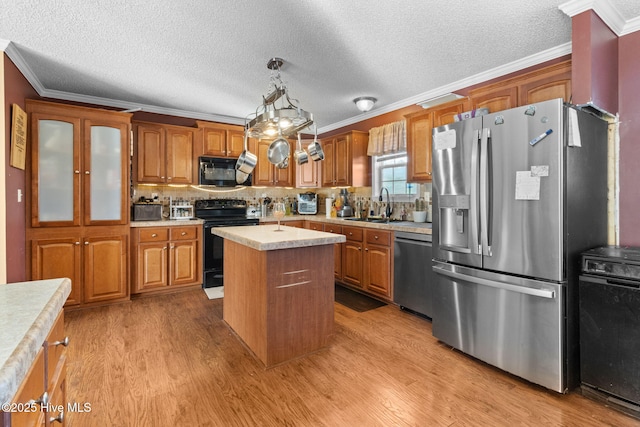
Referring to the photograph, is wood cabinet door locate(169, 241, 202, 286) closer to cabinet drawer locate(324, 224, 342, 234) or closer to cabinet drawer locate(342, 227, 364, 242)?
cabinet drawer locate(324, 224, 342, 234)

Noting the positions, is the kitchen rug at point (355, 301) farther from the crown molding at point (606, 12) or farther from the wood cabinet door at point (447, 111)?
the crown molding at point (606, 12)

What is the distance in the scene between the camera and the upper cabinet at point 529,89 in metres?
2.59

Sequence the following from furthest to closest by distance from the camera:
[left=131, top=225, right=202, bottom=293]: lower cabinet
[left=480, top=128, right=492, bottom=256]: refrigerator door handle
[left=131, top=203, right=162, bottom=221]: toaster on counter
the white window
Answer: the white window < [left=131, top=203, right=162, bottom=221]: toaster on counter < [left=131, top=225, right=202, bottom=293]: lower cabinet < [left=480, top=128, right=492, bottom=256]: refrigerator door handle

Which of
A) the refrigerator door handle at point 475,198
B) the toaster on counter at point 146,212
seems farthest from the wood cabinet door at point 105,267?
the refrigerator door handle at point 475,198

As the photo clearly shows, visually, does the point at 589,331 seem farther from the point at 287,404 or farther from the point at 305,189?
the point at 305,189

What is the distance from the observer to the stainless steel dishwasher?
3143 mm

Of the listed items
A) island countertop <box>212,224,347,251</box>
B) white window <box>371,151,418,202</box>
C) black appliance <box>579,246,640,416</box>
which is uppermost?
white window <box>371,151,418,202</box>

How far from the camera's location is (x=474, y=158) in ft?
7.75

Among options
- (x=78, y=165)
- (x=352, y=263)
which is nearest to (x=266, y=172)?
(x=352, y=263)

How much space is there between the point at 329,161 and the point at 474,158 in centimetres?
299

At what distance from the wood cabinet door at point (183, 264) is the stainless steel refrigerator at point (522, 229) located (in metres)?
3.13

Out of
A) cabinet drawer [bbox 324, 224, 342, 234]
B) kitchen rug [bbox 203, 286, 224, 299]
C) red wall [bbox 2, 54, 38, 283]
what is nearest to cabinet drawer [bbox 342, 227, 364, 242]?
cabinet drawer [bbox 324, 224, 342, 234]

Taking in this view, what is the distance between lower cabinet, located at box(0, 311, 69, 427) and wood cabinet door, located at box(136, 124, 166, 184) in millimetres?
3461

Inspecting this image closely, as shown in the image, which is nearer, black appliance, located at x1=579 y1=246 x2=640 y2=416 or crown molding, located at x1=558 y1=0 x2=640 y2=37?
black appliance, located at x1=579 y1=246 x2=640 y2=416
